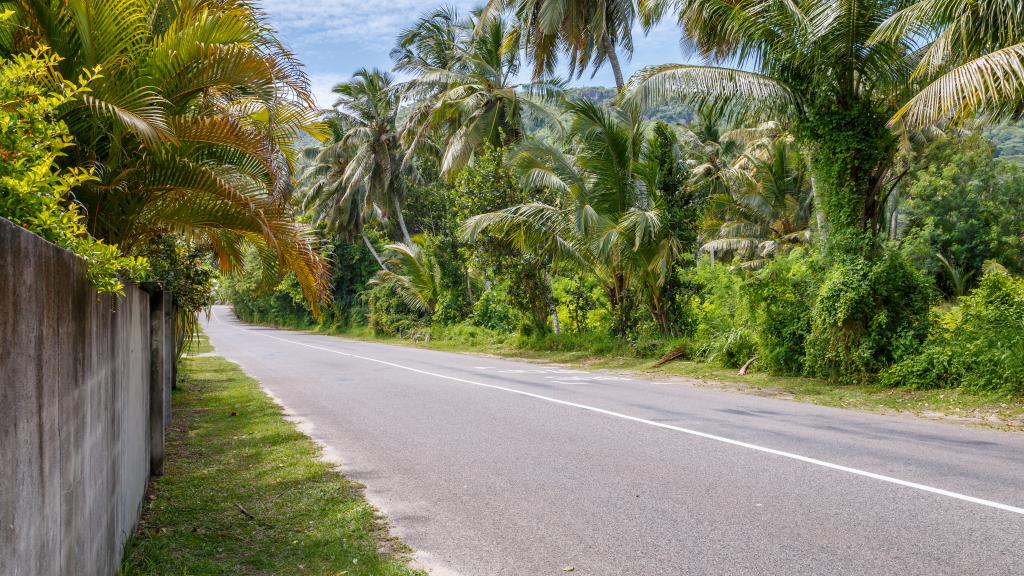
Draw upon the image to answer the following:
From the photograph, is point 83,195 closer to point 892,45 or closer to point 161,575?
point 161,575

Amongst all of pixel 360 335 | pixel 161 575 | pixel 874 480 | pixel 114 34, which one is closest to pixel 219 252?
pixel 114 34

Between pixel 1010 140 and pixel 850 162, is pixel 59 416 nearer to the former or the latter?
pixel 850 162

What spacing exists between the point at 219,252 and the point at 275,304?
51.5 m

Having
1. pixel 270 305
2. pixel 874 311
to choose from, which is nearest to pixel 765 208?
pixel 874 311

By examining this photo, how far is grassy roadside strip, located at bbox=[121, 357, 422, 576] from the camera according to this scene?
14.9ft

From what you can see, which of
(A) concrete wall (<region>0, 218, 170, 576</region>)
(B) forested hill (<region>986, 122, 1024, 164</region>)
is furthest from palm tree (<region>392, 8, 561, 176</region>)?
(B) forested hill (<region>986, 122, 1024, 164</region>)

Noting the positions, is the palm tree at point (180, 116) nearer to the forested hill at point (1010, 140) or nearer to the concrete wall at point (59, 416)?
the concrete wall at point (59, 416)

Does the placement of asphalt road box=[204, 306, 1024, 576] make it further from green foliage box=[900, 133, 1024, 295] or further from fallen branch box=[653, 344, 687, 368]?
green foliage box=[900, 133, 1024, 295]

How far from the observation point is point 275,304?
58.0 meters

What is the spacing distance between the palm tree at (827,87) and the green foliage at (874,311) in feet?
1.84

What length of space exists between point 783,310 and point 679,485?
→ 8.87m

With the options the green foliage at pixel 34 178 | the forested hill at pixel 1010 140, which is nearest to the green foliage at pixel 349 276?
the green foliage at pixel 34 178

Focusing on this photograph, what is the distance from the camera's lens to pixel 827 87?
12.9 metres

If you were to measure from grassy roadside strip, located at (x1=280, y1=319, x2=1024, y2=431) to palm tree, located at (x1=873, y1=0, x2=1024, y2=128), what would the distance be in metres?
3.82
